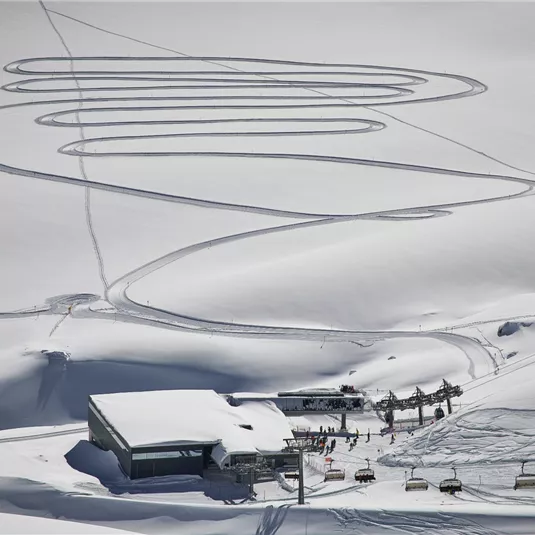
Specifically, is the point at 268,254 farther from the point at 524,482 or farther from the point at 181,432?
the point at 524,482

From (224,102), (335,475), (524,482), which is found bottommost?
(335,475)

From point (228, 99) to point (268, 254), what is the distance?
114 ft

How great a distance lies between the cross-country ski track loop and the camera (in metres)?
72.6

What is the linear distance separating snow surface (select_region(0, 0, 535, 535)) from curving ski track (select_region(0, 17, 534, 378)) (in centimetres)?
25

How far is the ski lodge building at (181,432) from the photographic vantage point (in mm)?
35469

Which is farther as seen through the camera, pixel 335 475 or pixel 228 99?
pixel 228 99

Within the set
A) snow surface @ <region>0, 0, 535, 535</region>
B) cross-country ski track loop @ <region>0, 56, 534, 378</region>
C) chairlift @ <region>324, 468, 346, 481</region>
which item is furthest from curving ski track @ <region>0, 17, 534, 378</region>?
chairlift @ <region>324, 468, 346, 481</region>

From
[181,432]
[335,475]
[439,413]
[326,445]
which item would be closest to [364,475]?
[335,475]

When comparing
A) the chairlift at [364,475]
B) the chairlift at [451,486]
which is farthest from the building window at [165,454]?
the chairlift at [451,486]

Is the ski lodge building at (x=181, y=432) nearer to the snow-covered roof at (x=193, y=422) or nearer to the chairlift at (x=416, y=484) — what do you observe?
the snow-covered roof at (x=193, y=422)

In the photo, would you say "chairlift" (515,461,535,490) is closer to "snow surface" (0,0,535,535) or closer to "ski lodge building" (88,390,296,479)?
"snow surface" (0,0,535,535)

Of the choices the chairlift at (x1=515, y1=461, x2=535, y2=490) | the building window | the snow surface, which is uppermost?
the snow surface

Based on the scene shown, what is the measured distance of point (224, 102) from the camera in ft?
313

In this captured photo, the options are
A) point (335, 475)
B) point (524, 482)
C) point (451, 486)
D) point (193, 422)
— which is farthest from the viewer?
point (193, 422)
